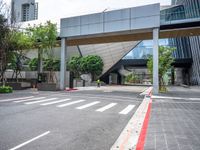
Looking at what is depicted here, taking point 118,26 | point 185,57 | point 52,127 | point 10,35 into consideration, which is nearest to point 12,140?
point 52,127

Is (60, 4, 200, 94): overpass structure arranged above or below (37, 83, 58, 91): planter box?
above

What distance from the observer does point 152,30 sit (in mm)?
27016

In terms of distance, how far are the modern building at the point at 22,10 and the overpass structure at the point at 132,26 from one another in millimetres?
8092

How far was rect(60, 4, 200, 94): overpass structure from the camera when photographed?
84.5 feet

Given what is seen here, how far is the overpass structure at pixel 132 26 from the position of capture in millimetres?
25750

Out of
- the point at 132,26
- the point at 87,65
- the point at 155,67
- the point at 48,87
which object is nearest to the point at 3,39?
the point at 48,87

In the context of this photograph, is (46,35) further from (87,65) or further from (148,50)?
(148,50)

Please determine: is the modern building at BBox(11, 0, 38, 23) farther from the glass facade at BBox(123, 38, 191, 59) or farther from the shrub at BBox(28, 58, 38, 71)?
the glass facade at BBox(123, 38, 191, 59)

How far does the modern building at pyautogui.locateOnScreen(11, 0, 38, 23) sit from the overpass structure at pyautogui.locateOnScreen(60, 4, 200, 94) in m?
8.09

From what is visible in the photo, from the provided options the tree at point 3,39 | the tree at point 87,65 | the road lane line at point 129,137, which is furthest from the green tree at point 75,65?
the road lane line at point 129,137

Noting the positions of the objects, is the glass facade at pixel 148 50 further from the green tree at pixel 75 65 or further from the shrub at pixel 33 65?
the shrub at pixel 33 65

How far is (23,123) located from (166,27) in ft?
74.7

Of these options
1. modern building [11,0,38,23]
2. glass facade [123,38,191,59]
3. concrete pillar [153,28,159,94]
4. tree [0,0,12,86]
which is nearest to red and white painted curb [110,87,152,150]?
concrete pillar [153,28,159,94]

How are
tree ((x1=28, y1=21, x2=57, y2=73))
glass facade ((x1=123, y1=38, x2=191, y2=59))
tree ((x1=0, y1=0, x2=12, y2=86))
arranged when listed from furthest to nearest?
glass facade ((x1=123, y1=38, x2=191, y2=59)), tree ((x1=28, y1=21, x2=57, y2=73)), tree ((x1=0, y1=0, x2=12, y2=86))
